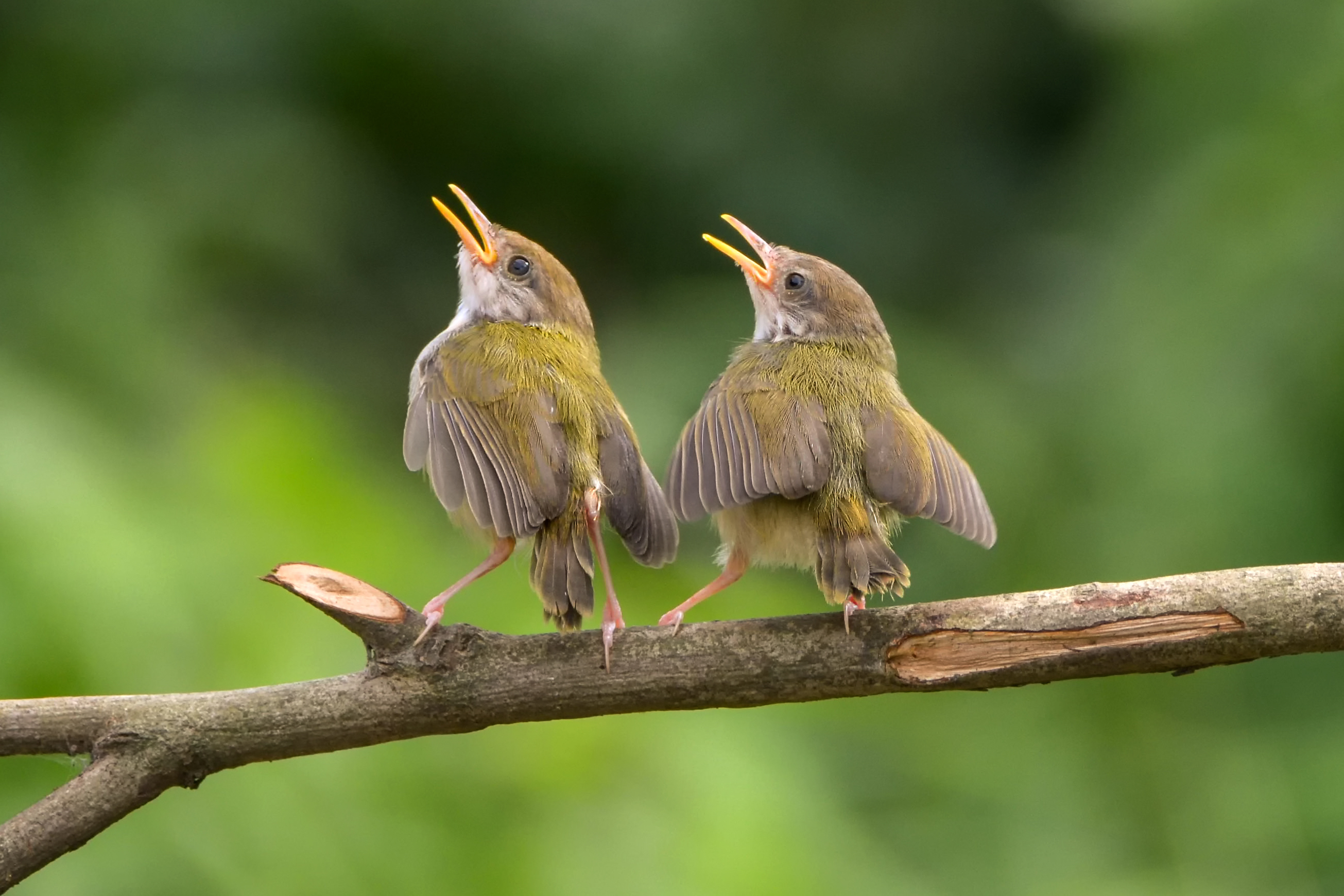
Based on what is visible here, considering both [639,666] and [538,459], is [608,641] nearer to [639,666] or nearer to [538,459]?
[639,666]

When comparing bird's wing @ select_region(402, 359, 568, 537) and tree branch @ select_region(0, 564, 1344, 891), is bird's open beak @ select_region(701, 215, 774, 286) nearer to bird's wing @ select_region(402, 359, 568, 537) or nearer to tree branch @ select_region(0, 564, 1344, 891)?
bird's wing @ select_region(402, 359, 568, 537)

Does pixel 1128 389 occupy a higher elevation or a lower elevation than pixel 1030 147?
lower

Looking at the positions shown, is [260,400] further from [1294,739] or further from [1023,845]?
[1294,739]

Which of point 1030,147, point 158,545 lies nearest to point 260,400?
point 158,545

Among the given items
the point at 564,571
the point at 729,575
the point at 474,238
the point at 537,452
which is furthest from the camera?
the point at 474,238

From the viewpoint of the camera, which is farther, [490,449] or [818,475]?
[490,449]

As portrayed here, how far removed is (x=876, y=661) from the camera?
3.12 metres

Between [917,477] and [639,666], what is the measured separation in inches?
32.4

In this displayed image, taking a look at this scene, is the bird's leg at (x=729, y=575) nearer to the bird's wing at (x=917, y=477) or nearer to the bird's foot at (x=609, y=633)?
the bird's foot at (x=609, y=633)

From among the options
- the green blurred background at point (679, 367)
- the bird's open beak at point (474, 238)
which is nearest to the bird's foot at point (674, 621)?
the green blurred background at point (679, 367)

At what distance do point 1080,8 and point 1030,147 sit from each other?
26.8 inches

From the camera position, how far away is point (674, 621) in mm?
3363

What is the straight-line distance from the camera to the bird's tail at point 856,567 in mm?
3264

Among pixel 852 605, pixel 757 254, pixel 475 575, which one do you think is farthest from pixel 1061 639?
pixel 757 254
